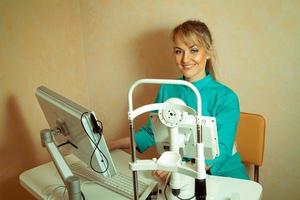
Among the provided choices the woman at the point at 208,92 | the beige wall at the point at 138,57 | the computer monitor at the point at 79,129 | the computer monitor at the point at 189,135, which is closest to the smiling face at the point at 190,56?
the woman at the point at 208,92

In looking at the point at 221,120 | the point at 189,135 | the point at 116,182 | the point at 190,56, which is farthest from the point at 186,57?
the point at 116,182

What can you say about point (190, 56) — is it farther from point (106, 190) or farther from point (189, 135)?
point (106, 190)

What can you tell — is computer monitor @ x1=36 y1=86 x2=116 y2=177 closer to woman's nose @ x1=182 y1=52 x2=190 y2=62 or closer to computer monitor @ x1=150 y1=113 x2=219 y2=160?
computer monitor @ x1=150 y1=113 x2=219 y2=160

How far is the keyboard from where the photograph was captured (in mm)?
1168

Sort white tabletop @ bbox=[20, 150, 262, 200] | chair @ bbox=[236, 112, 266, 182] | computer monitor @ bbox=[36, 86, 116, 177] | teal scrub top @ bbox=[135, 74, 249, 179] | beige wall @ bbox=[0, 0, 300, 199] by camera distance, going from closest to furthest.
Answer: computer monitor @ bbox=[36, 86, 116, 177] → white tabletop @ bbox=[20, 150, 262, 200] → teal scrub top @ bbox=[135, 74, 249, 179] → chair @ bbox=[236, 112, 266, 182] → beige wall @ bbox=[0, 0, 300, 199]

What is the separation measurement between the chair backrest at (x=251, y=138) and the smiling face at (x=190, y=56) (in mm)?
359

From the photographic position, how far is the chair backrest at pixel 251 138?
1.51 metres

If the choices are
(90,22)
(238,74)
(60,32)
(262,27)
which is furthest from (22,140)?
(262,27)

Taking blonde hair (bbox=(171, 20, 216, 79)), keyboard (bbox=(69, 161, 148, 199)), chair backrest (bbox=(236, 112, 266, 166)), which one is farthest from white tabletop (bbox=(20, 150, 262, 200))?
blonde hair (bbox=(171, 20, 216, 79))

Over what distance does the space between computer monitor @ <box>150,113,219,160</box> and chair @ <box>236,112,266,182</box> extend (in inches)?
21.9

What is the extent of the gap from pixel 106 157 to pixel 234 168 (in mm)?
711

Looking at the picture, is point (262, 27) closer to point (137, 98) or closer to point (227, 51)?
point (227, 51)

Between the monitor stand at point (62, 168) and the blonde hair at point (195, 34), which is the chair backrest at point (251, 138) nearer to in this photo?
the blonde hair at point (195, 34)

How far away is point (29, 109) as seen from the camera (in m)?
1.82
